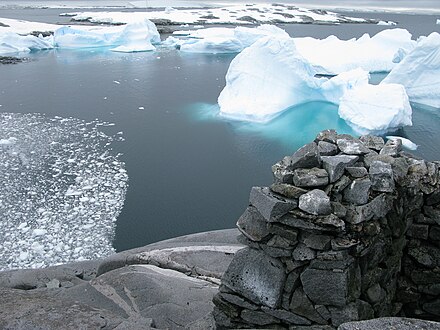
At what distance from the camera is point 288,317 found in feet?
14.2

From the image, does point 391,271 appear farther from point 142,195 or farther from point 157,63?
point 157,63

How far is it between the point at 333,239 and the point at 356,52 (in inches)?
1091

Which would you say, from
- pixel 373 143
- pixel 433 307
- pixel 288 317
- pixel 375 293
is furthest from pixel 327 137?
pixel 433 307

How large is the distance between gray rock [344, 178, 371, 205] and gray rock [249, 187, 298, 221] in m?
0.56

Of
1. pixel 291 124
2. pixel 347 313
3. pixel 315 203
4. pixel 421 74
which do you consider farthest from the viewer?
pixel 421 74

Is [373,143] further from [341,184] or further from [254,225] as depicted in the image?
[254,225]

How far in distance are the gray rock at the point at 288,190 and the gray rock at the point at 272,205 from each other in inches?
1.7

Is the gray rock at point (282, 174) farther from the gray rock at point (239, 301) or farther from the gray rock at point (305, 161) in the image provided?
the gray rock at point (239, 301)

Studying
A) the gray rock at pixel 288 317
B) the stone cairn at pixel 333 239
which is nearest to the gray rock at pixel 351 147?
the stone cairn at pixel 333 239

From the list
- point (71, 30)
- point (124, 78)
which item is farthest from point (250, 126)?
point (71, 30)

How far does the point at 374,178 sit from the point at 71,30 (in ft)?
126

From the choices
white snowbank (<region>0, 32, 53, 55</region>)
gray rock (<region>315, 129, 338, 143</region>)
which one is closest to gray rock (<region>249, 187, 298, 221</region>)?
gray rock (<region>315, 129, 338, 143</region>)

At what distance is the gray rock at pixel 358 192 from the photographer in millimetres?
4277

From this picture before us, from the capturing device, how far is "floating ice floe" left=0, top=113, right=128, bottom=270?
30.8ft
